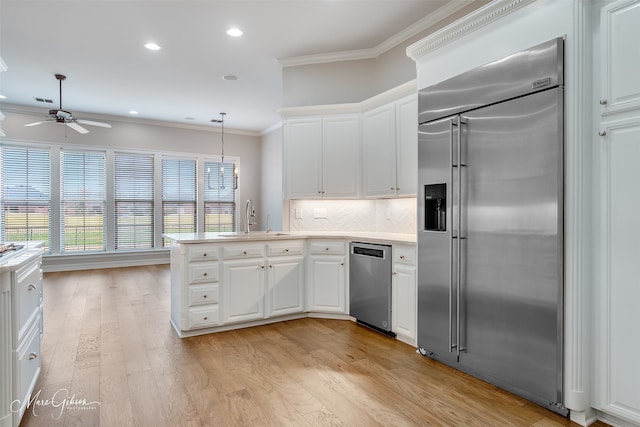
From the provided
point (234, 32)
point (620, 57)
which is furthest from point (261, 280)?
point (620, 57)

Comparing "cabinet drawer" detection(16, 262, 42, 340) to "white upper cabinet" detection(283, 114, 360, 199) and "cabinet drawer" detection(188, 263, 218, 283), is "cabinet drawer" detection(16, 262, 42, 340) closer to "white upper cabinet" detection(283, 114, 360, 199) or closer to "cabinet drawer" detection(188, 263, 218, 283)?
"cabinet drawer" detection(188, 263, 218, 283)

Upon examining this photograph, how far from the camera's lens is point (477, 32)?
2.53m

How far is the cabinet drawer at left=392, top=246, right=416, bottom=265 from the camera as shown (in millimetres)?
3078

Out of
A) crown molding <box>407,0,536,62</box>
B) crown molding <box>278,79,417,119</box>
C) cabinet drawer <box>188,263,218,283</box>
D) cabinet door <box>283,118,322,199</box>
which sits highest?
crown molding <box>407,0,536,62</box>

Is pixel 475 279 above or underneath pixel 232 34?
underneath

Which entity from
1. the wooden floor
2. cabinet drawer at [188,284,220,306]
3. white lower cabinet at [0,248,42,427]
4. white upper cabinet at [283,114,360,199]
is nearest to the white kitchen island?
cabinet drawer at [188,284,220,306]

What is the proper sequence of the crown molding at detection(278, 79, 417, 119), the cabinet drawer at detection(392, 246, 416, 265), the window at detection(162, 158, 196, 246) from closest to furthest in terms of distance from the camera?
1. the cabinet drawer at detection(392, 246, 416, 265)
2. the crown molding at detection(278, 79, 417, 119)
3. the window at detection(162, 158, 196, 246)

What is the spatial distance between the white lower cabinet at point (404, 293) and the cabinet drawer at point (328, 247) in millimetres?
699

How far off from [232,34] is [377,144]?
6.39ft

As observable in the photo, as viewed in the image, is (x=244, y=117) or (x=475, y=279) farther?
(x=244, y=117)

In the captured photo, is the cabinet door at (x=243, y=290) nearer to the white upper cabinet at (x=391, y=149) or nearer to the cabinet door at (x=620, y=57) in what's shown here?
the white upper cabinet at (x=391, y=149)

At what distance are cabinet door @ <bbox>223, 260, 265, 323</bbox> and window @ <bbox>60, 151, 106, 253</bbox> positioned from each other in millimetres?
5067

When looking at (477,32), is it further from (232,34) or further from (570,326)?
(232,34)

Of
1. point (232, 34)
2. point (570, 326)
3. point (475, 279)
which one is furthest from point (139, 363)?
point (232, 34)
